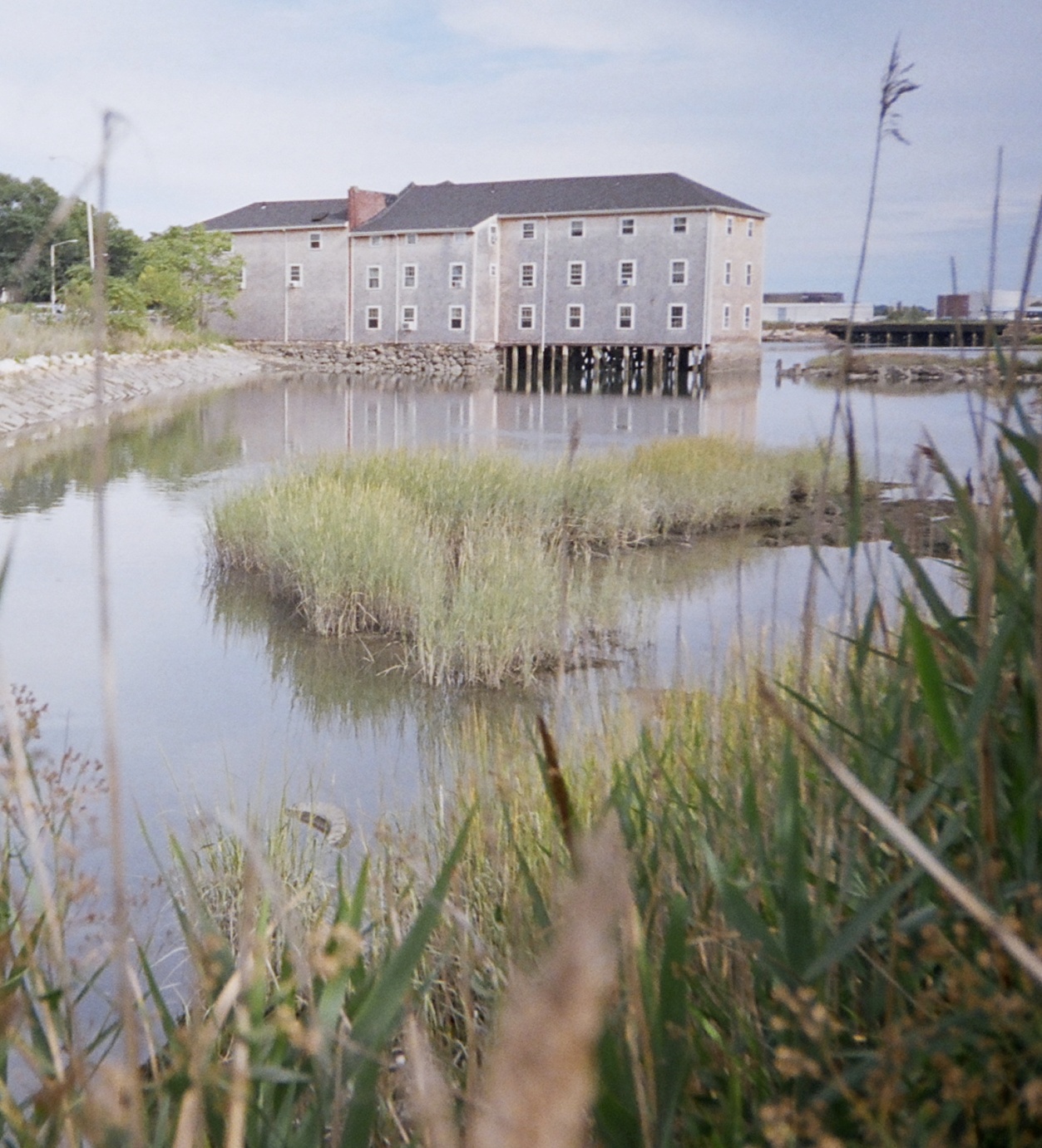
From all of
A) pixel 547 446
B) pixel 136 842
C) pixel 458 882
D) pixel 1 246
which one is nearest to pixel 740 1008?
pixel 458 882

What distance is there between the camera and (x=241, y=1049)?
102cm

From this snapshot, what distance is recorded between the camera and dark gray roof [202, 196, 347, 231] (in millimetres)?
50156

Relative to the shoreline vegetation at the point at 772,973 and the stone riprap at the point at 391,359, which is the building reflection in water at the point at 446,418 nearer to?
the stone riprap at the point at 391,359

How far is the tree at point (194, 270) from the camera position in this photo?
4516cm

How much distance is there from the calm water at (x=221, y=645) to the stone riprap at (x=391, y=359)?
92.2 ft

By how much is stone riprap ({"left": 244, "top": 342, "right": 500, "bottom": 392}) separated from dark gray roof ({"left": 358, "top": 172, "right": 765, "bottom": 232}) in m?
4.38

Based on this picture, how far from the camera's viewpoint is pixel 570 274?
151 ft

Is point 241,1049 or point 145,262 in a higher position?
point 145,262

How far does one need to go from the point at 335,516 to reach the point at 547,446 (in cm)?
1098

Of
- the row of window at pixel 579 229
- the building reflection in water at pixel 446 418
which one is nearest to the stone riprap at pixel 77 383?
the building reflection in water at pixel 446 418

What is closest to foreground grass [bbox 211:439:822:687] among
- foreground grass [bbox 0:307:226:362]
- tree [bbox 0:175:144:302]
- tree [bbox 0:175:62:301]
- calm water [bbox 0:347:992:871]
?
calm water [bbox 0:347:992:871]

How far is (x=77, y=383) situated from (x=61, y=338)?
3.90 meters

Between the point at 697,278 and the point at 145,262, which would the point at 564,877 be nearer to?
the point at 697,278

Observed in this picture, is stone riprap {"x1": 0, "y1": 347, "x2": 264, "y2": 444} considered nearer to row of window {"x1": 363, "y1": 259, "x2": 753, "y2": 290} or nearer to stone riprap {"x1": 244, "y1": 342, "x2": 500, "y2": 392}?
stone riprap {"x1": 244, "y1": 342, "x2": 500, "y2": 392}
